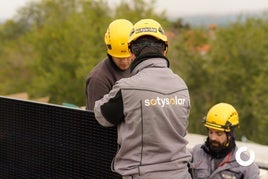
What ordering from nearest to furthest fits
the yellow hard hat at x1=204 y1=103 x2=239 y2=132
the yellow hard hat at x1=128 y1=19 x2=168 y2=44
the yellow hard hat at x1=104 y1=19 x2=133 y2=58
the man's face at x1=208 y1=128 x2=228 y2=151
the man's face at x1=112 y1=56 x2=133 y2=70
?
the yellow hard hat at x1=128 y1=19 x2=168 y2=44, the yellow hard hat at x1=104 y1=19 x2=133 y2=58, the man's face at x1=112 y1=56 x2=133 y2=70, the man's face at x1=208 y1=128 x2=228 y2=151, the yellow hard hat at x1=204 y1=103 x2=239 y2=132

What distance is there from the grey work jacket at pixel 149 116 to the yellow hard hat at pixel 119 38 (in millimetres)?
923

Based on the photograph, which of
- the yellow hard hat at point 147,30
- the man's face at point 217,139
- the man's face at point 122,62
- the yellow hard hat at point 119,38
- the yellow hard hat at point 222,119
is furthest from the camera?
the yellow hard hat at point 222,119

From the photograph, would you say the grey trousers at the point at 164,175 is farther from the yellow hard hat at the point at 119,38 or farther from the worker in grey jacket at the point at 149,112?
the yellow hard hat at the point at 119,38

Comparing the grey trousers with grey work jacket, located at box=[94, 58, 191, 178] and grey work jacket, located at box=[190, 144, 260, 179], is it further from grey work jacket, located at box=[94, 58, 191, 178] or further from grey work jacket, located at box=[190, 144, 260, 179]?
grey work jacket, located at box=[190, 144, 260, 179]

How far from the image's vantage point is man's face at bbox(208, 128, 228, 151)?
3.91m

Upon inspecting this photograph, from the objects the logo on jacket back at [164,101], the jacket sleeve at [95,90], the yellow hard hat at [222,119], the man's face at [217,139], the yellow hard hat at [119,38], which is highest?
the yellow hard hat at [119,38]

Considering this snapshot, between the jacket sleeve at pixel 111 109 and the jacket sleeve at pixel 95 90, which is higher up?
the jacket sleeve at pixel 95 90

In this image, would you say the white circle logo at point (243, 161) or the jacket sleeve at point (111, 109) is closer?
the jacket sleeve at point (111, 109)

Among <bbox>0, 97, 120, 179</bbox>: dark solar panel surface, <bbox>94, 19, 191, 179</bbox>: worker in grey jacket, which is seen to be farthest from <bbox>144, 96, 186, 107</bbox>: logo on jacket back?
<bbox>0, 97, 120, 179</bbox>: dark solar panel surface

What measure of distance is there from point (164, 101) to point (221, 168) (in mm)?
1442

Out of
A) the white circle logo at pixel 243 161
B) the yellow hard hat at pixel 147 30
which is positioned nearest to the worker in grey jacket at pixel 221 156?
the white circle logo at pixel 243 161

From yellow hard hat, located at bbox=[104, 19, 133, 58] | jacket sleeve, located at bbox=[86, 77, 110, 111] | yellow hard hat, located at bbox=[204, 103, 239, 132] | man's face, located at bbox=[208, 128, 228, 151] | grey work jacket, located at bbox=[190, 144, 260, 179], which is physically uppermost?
yellow hard hat, located at bbox=[104, 19, 133, 58]

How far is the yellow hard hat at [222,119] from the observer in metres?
4.02

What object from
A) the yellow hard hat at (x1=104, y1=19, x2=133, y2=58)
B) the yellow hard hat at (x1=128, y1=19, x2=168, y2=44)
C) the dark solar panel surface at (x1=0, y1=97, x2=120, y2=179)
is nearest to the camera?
the yellow hard hat at (x1=128, y1=19, x2=168, y2=44)
